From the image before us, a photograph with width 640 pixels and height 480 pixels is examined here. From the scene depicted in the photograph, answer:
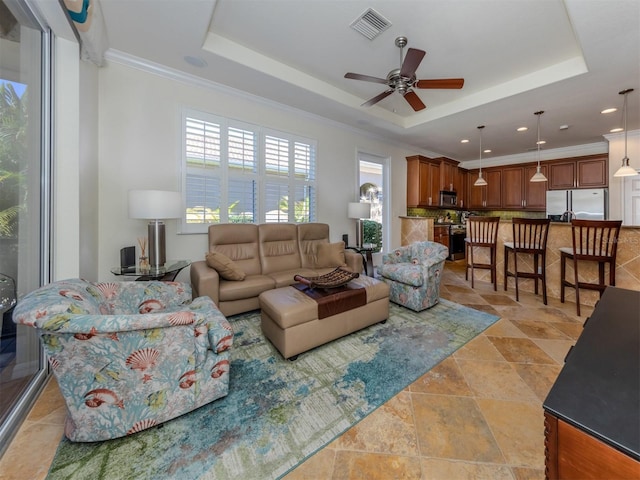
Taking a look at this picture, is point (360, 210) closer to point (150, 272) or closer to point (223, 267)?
point (223, 267)

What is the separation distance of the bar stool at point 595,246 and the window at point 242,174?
3.48 m

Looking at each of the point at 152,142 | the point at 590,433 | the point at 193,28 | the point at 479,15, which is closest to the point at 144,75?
the point at 152,142

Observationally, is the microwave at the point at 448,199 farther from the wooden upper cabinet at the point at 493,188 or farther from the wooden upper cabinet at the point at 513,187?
the wooden upper cabinet at the point at 513,187

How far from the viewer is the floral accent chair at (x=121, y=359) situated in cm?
118

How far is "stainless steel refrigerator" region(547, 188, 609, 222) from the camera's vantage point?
203 inches

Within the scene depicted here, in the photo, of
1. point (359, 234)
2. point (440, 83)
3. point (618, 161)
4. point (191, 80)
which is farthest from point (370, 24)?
point (618, 161)

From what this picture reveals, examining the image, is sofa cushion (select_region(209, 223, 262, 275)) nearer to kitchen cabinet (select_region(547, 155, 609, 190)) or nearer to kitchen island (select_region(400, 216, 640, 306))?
kitchen island (select_region(400, 216, 640, 306))

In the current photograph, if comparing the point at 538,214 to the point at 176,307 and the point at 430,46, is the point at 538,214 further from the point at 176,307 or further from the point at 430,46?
the point at 176,307

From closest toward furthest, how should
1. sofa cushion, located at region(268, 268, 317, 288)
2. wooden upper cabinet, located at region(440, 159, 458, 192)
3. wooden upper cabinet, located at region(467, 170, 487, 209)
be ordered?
1. sofa cushion, located at region(268, 268, 317, 288)
2. wooden upper cabinet, located at region(440, 159, 458, 192)
3. wooden upper cabinet, located at region(467, 170, 487, 209)

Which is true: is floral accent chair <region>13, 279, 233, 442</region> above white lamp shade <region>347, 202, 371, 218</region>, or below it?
below

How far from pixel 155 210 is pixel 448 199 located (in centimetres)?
629

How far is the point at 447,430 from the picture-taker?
1.44 m

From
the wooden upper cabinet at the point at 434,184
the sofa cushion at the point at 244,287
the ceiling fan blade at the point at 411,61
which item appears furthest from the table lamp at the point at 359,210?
the wooden upper cabinet at the point at 434,184

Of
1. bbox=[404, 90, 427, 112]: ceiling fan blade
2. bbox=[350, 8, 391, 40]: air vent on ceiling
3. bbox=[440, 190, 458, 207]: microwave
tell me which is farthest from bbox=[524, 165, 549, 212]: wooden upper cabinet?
bbox=[350, 8, 391, 40]: air vent on ceiling
